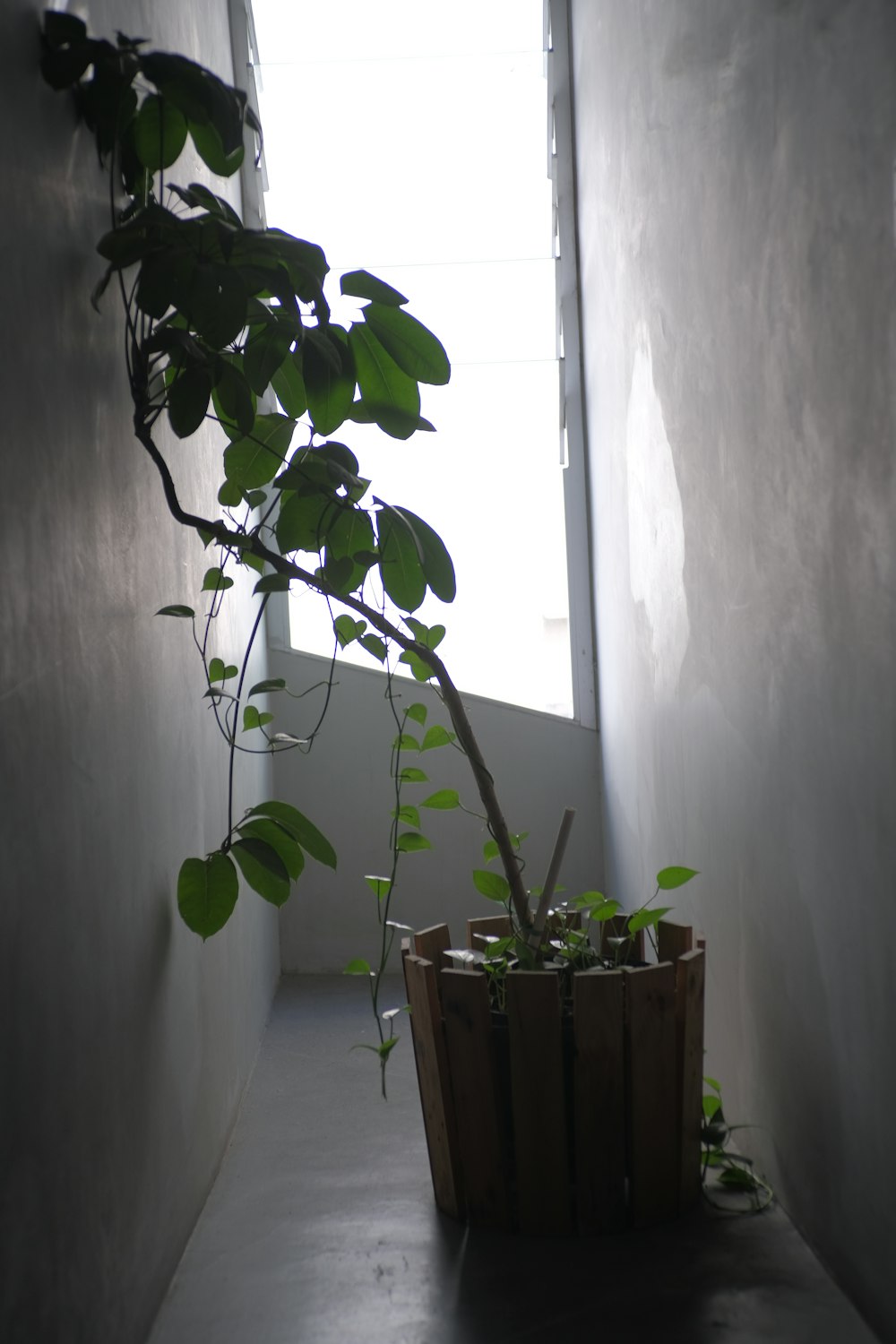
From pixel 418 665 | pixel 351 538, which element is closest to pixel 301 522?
pixel 351 538

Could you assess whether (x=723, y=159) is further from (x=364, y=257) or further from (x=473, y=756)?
(x=364, y=257)

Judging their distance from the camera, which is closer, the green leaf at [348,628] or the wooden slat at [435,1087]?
the wooden slat at [435,1087]

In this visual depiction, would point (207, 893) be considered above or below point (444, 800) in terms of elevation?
below

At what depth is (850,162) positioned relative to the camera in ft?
4.56

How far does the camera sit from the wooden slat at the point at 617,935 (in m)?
2.08

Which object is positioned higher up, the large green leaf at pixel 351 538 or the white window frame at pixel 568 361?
the white window frame at pixel 568 361

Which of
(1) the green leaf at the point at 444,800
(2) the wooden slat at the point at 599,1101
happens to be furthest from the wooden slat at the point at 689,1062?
(1) the green leaf at the point at 444,800

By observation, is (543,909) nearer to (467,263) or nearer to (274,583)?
(274,583)

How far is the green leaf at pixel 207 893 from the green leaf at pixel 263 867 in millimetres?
26

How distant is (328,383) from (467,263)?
2917 mm

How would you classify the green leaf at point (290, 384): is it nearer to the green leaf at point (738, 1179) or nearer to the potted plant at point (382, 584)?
the potted plant at point (382, 584)

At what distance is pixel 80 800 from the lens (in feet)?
4.39

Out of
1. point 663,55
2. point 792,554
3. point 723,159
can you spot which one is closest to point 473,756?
point 792,554

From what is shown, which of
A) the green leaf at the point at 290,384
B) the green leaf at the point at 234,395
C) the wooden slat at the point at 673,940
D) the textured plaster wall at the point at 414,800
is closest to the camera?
the green leaf at the point at 234,395
